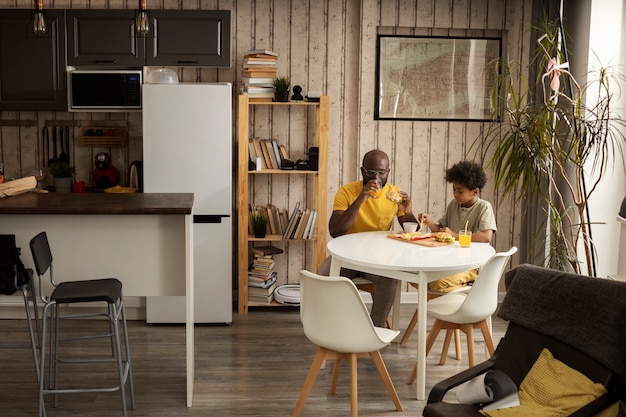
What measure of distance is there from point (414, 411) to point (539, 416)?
1.21 metres

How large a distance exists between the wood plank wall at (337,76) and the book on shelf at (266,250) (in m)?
0.35

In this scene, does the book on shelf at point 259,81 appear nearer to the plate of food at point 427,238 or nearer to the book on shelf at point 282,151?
the book on shelf at point 282,151

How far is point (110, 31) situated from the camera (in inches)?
207

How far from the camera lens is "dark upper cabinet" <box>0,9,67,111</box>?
523cm

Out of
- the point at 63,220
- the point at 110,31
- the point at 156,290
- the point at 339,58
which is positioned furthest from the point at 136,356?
the point at 339,58

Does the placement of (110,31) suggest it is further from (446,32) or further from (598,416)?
(598,416)

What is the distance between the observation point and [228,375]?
4273mm

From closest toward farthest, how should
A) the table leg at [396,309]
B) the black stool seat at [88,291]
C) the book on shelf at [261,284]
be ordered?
the black stool seat at [88,291] → the table leg at [396,309] → the book on shelf at [261,284]

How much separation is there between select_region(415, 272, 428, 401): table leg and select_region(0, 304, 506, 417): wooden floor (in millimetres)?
89

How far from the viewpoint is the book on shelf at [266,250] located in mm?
5653

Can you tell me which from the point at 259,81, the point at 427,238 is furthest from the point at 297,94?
the point at 427,238

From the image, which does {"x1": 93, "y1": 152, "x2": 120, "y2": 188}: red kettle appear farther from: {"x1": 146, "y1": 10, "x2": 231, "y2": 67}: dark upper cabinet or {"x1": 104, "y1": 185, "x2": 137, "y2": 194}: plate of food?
{"x1": 146, "y1": 10, "x2": 231, "y2": 67}: dark upper cabinet

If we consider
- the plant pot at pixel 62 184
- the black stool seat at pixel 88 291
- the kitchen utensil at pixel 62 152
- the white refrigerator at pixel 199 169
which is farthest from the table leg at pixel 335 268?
the kitchen utensil at pixel 62 152

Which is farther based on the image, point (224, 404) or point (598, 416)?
point (224, 404)
